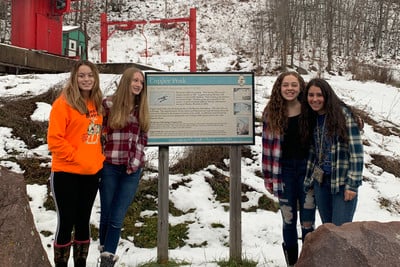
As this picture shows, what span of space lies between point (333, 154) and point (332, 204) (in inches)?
15.9

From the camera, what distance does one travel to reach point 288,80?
315 centimetres

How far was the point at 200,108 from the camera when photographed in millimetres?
3742

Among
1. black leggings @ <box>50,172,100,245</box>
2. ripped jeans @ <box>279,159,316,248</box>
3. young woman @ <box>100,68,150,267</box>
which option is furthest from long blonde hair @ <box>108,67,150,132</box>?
ripped jeans @ <box>279,159,316,248</box>

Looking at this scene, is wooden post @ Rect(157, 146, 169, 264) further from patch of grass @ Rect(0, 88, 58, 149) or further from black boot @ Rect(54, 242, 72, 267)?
patch of grass @ Rect(0, 88, 58, 149)

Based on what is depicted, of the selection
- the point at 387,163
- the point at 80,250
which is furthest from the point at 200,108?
the point at 387,163

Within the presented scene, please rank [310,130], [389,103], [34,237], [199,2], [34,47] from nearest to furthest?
[34,237] → [310,130] → [389,103] → [34,47] → [199,2]

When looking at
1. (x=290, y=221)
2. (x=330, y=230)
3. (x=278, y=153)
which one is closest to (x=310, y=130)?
(x=278, y=153)

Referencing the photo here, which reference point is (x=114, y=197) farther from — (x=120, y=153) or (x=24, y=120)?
(x=24, y=120)

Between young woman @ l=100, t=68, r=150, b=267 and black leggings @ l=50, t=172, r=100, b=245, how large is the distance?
162 mm

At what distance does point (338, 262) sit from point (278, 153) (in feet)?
3.89

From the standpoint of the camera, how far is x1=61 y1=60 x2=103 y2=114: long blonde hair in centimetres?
299

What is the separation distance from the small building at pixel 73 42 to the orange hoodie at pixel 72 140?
13.0 m

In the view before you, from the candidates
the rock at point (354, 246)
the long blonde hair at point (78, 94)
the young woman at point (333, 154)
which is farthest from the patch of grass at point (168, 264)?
the rock at point (354, 246)

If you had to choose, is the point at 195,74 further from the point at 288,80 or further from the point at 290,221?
the point at 290,221
